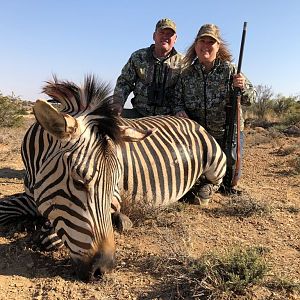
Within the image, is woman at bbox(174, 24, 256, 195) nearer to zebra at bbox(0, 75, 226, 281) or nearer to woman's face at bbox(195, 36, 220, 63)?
woman's face at bbox(195, 36, 220, 63)

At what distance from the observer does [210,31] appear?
529cm

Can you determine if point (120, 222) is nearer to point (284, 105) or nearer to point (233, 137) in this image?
point (233, 137)

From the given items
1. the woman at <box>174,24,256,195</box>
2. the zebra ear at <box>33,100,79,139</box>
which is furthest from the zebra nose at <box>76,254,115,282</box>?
the woman at <box>174,24,256,195</box>

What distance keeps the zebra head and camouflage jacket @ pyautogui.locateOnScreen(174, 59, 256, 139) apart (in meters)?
3.06

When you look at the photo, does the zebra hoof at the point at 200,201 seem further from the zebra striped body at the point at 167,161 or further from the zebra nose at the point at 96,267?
the zebra nose at the point at 96,267

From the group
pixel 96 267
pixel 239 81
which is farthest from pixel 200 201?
pixel 96 267

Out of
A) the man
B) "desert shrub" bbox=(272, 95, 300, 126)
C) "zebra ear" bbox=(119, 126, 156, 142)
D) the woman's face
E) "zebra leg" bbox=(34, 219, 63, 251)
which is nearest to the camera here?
"zebra ear" bbox=(119, 126, 156, 142)

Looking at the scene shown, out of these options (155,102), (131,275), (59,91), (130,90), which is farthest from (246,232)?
(130,90)

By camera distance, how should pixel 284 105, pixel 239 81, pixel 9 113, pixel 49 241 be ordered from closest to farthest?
pixel 49 241
pixel 239 81
pixel 9 113
pixel 284 105

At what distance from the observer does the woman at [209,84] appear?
17.7ft

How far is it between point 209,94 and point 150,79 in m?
0.98

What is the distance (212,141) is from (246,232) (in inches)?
53.0

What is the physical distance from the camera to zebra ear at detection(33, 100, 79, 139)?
99.2 inches

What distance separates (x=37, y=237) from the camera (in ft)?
10.8
